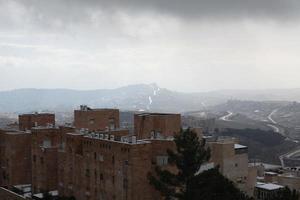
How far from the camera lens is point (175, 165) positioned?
38.1m

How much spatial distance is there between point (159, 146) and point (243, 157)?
64.6 feet

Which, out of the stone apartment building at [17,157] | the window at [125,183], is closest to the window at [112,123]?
Result: the stone apartment building at [17,157]

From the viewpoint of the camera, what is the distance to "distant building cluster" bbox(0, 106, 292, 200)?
38625mm

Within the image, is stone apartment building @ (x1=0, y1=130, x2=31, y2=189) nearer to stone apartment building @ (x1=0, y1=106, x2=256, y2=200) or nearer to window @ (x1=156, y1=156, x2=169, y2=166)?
stone apartment building @ (x1=0, y1=106, x2=256, y2=200)

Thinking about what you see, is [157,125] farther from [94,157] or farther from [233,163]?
[233,163]

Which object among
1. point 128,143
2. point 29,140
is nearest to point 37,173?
point 29,140

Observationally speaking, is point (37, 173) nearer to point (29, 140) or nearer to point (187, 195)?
point (29, 140)

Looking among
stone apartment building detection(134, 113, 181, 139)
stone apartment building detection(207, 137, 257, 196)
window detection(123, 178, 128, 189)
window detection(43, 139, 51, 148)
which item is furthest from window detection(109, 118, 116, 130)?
window detection(123, 178, 128, 189)

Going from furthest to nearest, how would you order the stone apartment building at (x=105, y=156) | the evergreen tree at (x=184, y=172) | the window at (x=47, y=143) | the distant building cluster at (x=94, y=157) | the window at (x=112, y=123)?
the window at (x=112, y=123) → the window at (x=47, y=143) → the distant building cluster at (x=94, y=157) → the stone apartment building at (x=105, y=156) → the evergreen tree at (x=184, y=172)

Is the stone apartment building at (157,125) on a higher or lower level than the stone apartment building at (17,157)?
higher

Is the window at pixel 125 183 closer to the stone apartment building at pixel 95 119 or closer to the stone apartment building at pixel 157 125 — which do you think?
the stone apartment building at pixel 157 125

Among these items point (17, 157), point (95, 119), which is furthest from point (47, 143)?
point (95, 119)

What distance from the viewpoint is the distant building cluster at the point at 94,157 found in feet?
127

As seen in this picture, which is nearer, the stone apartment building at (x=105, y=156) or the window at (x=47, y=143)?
the stone apartment building at (x=105, y=156)
